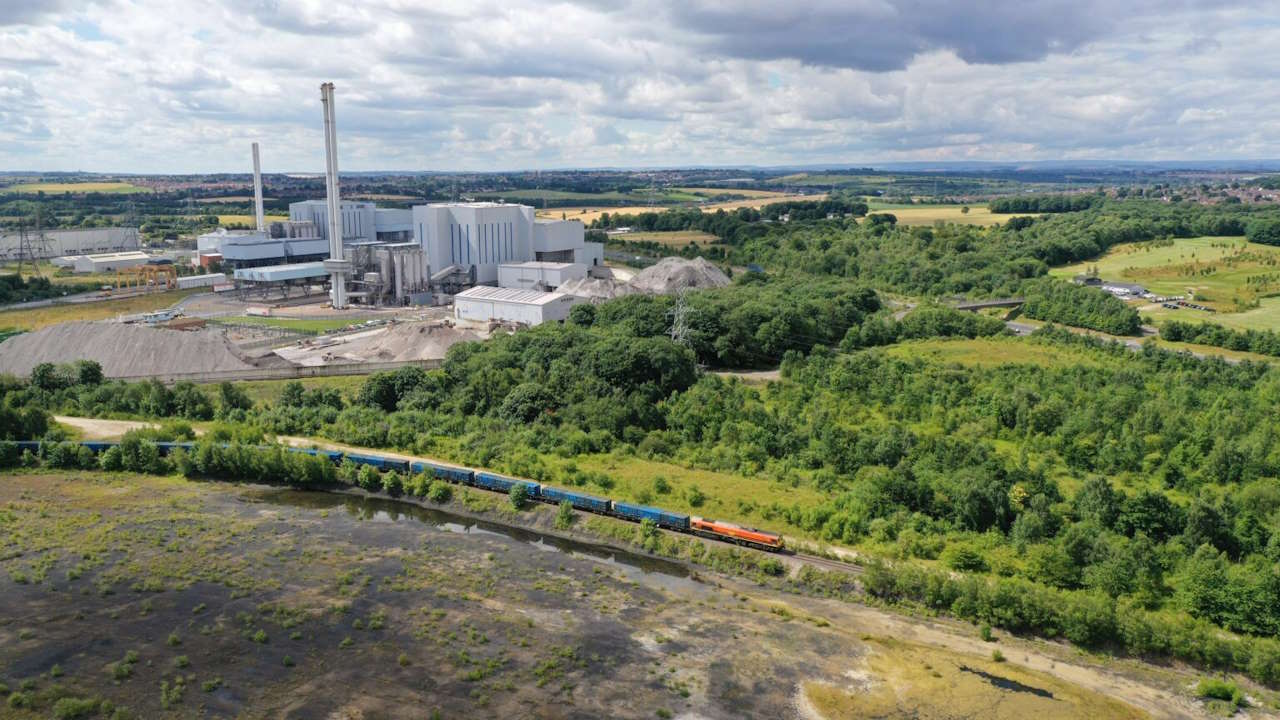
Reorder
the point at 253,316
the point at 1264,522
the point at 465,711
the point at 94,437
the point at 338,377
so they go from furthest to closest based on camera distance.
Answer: the point at 253,316 → the point at 338,377 → the point at 94,437 → the point at 1264,522 → the point at 465,711

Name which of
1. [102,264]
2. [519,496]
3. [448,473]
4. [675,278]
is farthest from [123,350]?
[102,264]

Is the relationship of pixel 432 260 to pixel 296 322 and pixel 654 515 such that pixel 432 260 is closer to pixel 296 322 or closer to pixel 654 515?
pixel 296 322

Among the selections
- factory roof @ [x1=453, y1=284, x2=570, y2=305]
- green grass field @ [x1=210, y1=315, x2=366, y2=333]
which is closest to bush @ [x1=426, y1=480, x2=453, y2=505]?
factory roof @ [x1=453, y1=284, x2=570, y2=305]

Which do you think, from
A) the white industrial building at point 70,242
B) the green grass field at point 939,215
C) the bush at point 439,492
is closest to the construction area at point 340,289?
the white industrial building at point 70,242

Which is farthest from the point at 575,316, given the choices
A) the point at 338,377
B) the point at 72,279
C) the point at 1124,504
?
the point at 72,279

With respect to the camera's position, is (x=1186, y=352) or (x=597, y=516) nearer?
(x=597, y=516)

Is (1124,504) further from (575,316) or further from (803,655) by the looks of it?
(575,316)
